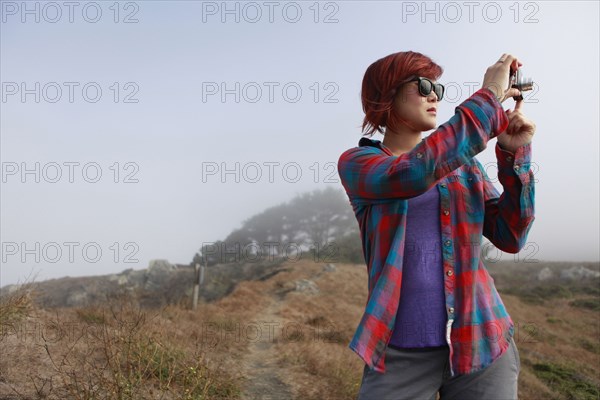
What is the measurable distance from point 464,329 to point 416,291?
0.55 feet

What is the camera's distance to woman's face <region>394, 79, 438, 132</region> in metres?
1.45

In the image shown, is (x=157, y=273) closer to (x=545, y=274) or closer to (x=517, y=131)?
(x=517, y=131)

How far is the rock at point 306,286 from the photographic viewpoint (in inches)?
659

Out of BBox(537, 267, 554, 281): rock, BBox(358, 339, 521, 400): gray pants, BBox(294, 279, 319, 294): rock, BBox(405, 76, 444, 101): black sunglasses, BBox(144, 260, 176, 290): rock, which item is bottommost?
BBox(537, 267, 554, 281): rock

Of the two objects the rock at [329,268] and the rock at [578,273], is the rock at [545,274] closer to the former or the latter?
the rock at [578,273]

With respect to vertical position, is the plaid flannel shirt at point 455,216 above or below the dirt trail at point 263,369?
above

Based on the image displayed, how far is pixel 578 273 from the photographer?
30.1m

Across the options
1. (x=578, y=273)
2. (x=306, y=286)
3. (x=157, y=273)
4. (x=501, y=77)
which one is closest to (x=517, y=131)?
(x=501, y=77)

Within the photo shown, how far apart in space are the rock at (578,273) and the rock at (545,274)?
2.41 ft

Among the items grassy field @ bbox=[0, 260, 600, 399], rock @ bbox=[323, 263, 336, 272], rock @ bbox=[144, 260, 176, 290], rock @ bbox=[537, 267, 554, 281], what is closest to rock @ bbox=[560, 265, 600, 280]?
rock @ bbox=[537, 267, 554, 281]

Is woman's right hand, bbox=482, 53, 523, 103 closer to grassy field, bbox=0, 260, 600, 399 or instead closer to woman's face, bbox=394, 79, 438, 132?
woman's face, bbox=394, 79, 438, 132

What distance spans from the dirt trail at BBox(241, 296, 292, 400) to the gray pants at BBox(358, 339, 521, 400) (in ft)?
13.4

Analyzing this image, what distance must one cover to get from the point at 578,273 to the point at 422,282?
115 feet

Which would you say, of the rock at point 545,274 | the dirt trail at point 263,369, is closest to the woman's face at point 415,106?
the dirt trail at point 263,369
